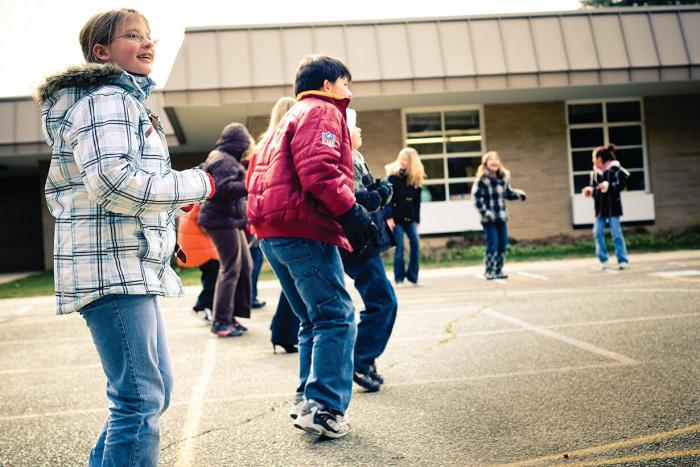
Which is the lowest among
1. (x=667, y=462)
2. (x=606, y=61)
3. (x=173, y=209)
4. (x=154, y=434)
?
(x=667, y=462)

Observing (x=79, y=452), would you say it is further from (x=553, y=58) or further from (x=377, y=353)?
(x=553, y=58)

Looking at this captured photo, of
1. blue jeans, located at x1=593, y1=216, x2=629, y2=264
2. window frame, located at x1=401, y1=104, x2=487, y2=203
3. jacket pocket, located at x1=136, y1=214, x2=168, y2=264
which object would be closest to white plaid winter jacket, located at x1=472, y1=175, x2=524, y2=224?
blue jeans, located at x1=593, y1=216, x2=629, y2=264

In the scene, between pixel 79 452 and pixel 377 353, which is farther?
pixel 377 353

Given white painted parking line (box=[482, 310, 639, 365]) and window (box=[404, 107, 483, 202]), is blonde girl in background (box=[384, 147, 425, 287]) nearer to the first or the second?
white painted parking line (box=[482, 310, 639, 365])

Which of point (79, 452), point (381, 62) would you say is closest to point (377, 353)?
point (79, 452)

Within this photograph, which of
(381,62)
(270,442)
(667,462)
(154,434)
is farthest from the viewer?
(381,62)

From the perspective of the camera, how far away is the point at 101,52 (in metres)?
2.50

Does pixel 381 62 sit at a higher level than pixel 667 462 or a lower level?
higher

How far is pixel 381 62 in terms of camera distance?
15.0 metres

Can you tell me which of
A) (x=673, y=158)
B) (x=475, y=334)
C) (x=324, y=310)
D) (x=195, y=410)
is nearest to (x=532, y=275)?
(x=475, y=334)

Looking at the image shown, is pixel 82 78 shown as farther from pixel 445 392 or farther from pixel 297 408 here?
pixel 445 392

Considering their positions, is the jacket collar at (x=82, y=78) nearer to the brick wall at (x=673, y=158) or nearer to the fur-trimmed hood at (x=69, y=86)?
the fur-trimmed hood at (x=69, y=86)

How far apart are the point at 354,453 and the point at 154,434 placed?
4.22 feet

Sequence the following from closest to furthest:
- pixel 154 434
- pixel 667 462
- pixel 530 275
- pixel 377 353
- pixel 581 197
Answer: pixel 154 434, pixel 667 462, pixel 377 353, pixel 530 275, pixel 581 197
